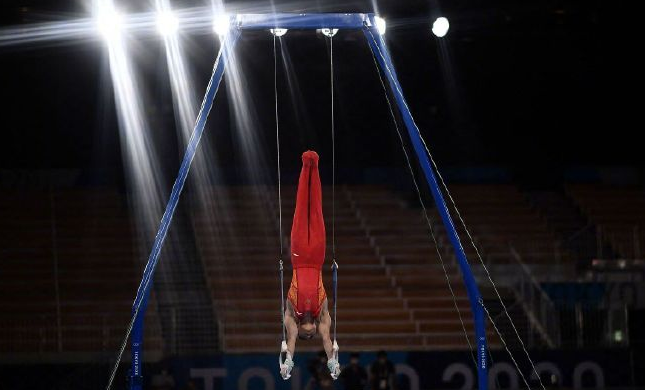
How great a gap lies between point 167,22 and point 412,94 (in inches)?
264

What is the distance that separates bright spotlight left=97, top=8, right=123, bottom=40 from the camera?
1722cm

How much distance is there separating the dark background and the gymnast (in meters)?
7.01

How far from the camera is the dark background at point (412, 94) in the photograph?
19.3 metres

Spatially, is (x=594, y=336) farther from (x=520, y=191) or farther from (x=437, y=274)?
(x=520, y=191)

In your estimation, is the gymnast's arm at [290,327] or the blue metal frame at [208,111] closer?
the gymnast's arm at [290,327]

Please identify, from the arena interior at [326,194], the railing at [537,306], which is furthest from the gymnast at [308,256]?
the railing at [537,306]

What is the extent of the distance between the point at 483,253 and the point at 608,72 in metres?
4.44

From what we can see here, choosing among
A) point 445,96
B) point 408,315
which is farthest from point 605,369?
point 445,96

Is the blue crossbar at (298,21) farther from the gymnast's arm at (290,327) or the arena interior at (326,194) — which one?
the arena interior at (326,194)

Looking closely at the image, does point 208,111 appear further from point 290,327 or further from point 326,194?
point 326,194

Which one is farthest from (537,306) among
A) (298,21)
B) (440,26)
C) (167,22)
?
(298,21)

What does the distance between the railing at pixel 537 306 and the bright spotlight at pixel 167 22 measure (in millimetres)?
7713

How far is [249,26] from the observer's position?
39.0 feet

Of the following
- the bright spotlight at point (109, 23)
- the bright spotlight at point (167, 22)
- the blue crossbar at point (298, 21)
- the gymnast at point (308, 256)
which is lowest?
the gymnast at point (308, 256)
